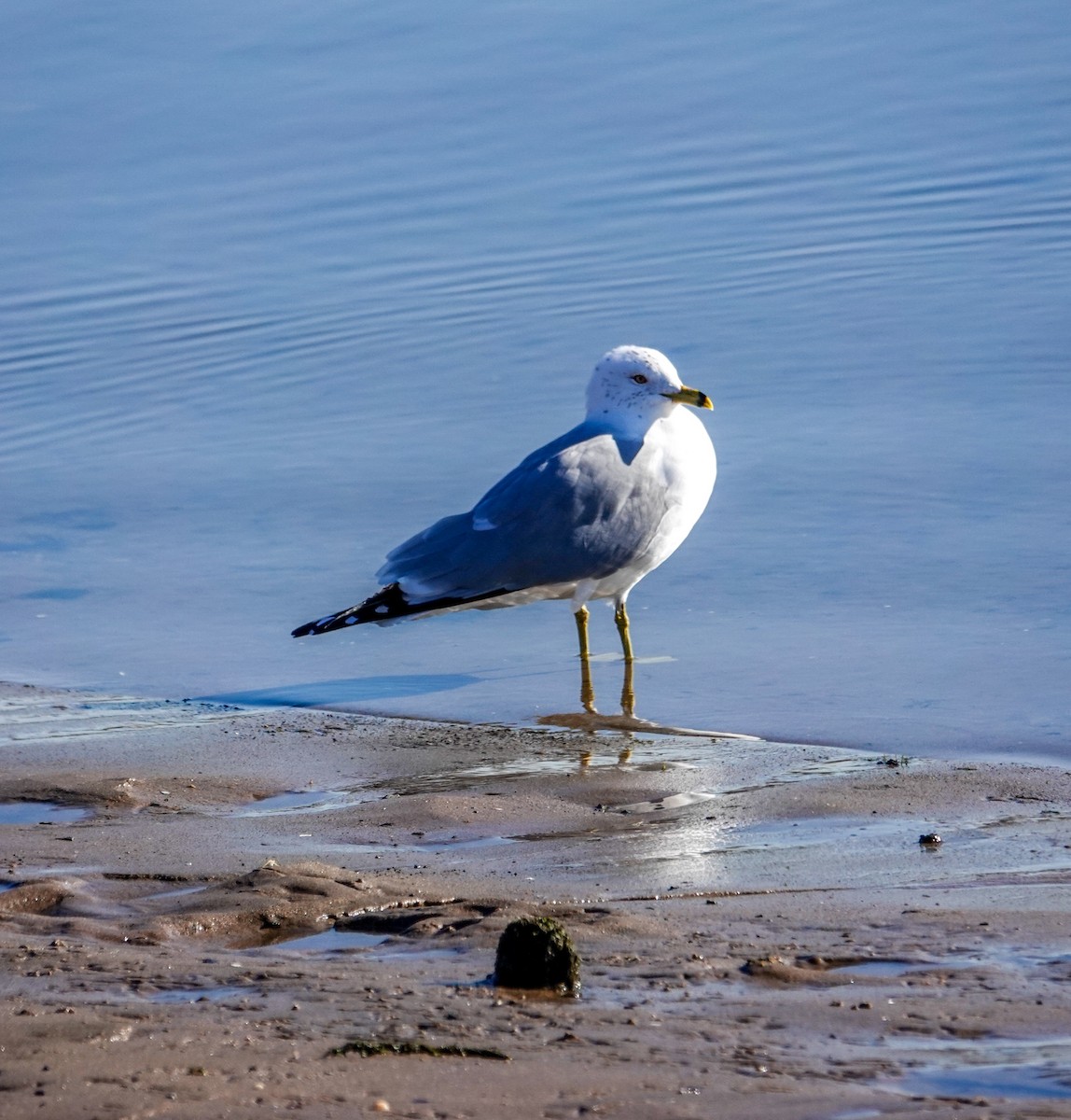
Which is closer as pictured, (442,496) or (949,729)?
(949,729)

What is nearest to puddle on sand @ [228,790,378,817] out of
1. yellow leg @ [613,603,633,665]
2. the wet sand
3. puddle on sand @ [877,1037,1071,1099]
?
the wet sand

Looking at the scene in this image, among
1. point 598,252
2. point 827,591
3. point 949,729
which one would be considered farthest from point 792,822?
point 598,252

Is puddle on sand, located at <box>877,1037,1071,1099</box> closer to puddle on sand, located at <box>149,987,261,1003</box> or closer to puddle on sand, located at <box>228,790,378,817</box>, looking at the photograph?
puddle on sand, located at <box>149,987,261,1003</box>

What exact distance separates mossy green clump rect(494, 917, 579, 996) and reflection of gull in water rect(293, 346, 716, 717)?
3319 millimetres

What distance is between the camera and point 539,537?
22.0ft

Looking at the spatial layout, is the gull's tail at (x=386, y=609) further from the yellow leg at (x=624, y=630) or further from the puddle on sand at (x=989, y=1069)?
the puddle on sand at (x=989, y=1069)

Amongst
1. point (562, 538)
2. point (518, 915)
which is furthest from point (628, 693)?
point (518, 915)

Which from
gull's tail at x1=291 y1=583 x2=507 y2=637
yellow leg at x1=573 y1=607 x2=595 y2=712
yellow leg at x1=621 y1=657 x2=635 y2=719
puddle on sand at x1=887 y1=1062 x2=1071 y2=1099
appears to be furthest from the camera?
gull's tail at x1=291 y1=583 x2=507 y2=637

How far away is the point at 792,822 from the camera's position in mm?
4578

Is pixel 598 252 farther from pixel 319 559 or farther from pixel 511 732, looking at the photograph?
pixel 511 732

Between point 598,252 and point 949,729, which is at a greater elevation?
point 598,252

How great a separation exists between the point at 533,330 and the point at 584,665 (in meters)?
4.49

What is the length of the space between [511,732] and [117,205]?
8231 mm

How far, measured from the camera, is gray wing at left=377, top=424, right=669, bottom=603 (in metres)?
6.71
